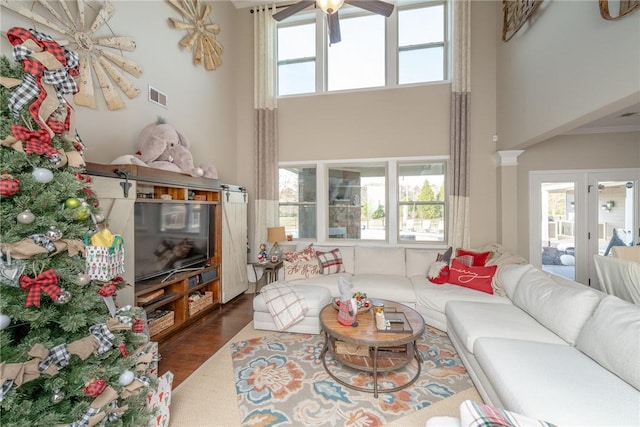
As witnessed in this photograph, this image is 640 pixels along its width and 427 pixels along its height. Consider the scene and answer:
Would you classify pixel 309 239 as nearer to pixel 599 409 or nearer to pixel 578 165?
pixel 599 409

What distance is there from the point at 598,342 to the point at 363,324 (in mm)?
1510

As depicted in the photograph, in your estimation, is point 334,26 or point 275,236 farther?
point 275,236

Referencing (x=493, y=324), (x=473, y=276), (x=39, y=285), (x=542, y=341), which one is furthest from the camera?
(x=473, y=276)

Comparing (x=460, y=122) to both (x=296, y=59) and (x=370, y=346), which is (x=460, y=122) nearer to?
(x=296, y=59)

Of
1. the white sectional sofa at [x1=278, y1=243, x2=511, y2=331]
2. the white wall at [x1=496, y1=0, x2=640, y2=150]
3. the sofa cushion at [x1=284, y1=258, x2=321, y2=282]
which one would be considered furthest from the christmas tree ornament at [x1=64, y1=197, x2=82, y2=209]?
the white wall at [x1=496, y1=0, x2=640, y2=150]

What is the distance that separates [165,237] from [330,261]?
2087 millimetres

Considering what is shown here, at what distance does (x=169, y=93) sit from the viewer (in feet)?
10.8

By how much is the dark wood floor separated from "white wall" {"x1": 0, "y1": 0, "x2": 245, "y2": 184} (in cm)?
193

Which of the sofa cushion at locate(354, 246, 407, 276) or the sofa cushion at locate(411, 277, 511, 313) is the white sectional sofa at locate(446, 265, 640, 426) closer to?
the sofa cushion at locate(411, 277, 511, 313)

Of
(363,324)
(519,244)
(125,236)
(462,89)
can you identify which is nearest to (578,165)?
(519,244)

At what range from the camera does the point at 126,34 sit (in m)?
2.71

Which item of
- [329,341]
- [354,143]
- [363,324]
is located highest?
[354,143]

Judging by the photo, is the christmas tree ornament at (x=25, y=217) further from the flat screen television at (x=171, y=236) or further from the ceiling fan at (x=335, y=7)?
the ceiling fan at (x=335, y=7)

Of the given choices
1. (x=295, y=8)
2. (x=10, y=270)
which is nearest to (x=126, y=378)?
(x=10, y=270)
